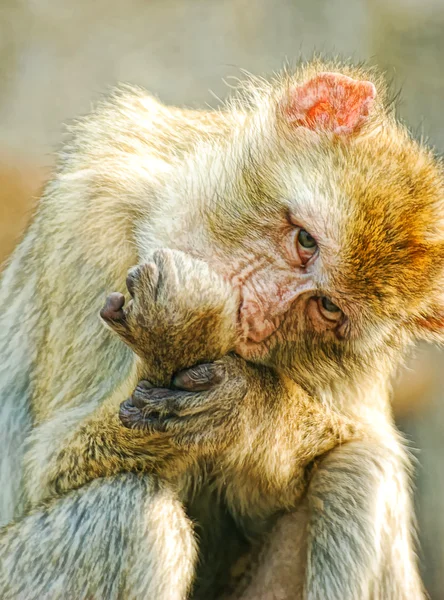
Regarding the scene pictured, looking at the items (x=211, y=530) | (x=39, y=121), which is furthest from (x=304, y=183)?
(x=39, y=121)

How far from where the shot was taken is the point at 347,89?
9.54 ft

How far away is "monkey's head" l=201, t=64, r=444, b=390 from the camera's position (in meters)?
2.76

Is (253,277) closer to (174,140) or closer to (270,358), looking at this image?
(270,358)

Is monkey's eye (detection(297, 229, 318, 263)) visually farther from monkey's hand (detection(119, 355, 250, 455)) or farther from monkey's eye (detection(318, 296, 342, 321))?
monkey's hand (detection(119, 355, 250, 455))

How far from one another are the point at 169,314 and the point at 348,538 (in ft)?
3.70

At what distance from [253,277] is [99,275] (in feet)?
1.98

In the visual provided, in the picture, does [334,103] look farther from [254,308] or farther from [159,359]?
[159,359]

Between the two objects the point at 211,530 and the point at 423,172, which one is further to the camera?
the point at 211,530

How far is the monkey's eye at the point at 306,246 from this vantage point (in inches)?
109

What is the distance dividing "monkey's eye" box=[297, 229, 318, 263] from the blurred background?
325 cm

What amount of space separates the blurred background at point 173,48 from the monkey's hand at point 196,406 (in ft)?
10.7

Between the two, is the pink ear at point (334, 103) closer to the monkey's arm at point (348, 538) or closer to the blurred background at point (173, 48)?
the monkey's arm at point (348, 538)

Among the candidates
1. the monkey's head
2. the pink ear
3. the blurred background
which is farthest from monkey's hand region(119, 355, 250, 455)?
the blurred background

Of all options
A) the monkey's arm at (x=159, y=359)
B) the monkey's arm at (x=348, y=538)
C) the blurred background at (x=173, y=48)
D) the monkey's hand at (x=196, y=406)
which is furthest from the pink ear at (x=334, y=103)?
the blurred background at (x=173, y=48)
